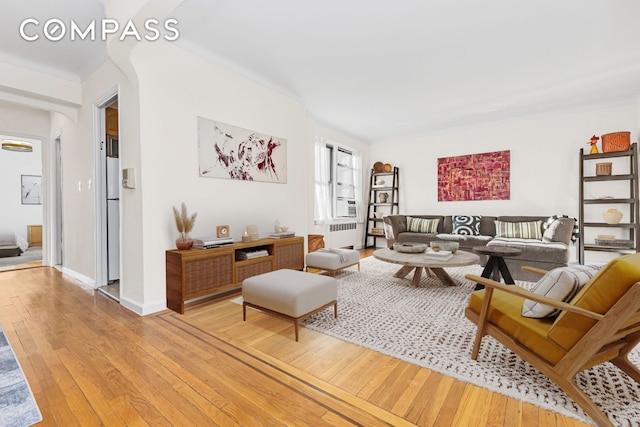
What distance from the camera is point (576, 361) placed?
1317 millimetres

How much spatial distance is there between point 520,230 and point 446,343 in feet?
12.0

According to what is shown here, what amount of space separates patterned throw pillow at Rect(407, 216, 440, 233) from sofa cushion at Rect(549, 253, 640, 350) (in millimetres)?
4376

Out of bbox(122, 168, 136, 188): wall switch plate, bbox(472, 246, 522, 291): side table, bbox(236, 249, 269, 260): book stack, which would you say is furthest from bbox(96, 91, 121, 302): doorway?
bbox(472, 246, 522, 291): side table

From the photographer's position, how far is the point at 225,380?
5.54 feet

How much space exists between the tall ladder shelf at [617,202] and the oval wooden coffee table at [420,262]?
8.81 feet

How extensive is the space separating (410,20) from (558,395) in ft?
9.54

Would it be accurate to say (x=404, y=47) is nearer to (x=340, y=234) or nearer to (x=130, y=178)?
(x=130, y=178)

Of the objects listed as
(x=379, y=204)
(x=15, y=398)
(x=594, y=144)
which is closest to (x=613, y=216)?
(x=594, y=144)

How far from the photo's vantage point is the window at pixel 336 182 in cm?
575

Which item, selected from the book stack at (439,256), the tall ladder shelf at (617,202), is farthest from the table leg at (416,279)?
the tall ladder shelf at (617,202)

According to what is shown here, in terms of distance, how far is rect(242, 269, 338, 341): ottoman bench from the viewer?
218 centimetres

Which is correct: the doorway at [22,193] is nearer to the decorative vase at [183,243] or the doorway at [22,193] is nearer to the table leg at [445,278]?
the decorative vase at [183,243]

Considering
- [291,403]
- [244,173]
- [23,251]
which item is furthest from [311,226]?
[23,251]

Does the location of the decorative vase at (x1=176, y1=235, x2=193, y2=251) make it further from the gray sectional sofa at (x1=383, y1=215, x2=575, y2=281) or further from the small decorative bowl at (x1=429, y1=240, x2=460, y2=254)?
the gray sectional sofa at (x1=383, y1=215, x2=575, y2=281)
